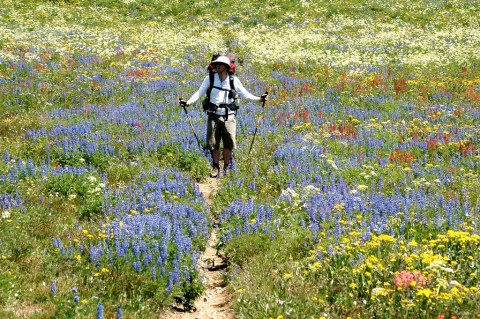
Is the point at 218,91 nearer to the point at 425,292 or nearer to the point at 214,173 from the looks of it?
the point at 214,173

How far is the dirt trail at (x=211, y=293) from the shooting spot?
6.20 metres

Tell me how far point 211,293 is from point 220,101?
491cm

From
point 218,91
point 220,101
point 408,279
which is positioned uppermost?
point 218,91

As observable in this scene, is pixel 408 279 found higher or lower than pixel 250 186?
higher

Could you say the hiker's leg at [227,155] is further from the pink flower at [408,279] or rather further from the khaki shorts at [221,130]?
the pink flower at [408,279]

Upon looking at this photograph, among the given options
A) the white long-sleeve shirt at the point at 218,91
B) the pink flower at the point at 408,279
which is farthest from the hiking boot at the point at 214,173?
the pink flower at the point at 408,279

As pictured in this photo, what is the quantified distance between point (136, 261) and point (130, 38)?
21.7 meters

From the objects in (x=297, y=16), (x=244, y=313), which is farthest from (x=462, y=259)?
(x=297, y=16)

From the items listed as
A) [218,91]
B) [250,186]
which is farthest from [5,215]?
[218,91]

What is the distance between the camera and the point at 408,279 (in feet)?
17.5

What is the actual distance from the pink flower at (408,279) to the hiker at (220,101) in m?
5.58

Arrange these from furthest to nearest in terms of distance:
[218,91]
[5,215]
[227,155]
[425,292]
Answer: [227,155] < [218,91] < [5,215] < [425,292]

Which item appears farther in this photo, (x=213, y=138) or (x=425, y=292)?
(x=213, y=138)

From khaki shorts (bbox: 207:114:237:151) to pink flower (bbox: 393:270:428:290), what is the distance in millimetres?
6010
